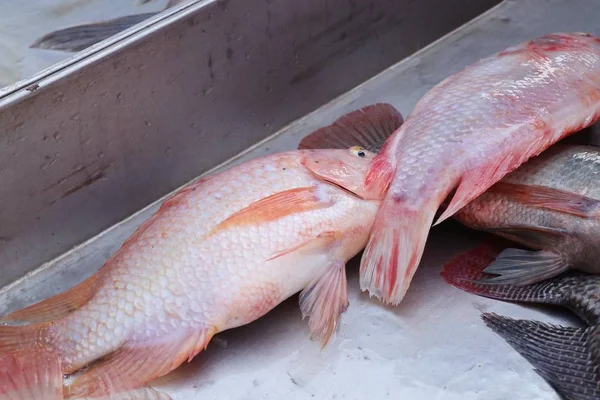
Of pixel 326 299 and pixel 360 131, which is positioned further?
pixel 360 131

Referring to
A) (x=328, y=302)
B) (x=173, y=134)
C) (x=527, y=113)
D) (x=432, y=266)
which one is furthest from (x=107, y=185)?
(x=527, y=113)

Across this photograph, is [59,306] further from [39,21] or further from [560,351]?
[560,351]

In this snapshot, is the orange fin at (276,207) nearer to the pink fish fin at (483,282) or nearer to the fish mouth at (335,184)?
the fish mouth at (335,184)

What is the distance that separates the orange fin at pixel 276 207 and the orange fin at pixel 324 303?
0.15 metres

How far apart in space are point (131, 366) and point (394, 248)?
2.06ft

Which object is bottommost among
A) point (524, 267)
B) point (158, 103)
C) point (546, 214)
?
point (524, 267)

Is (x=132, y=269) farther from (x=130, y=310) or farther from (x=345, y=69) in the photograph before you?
(x=345, y=69)

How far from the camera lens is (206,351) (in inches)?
73.9

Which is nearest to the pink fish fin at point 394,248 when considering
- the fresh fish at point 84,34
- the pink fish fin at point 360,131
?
the pink fish fin at point 360,131

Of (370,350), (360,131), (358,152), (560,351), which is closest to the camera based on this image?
(560,351)

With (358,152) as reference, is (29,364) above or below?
below

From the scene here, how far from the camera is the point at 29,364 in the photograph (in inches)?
65.5

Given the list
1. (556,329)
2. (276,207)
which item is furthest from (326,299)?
(556,329)

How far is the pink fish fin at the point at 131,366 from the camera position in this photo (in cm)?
170
